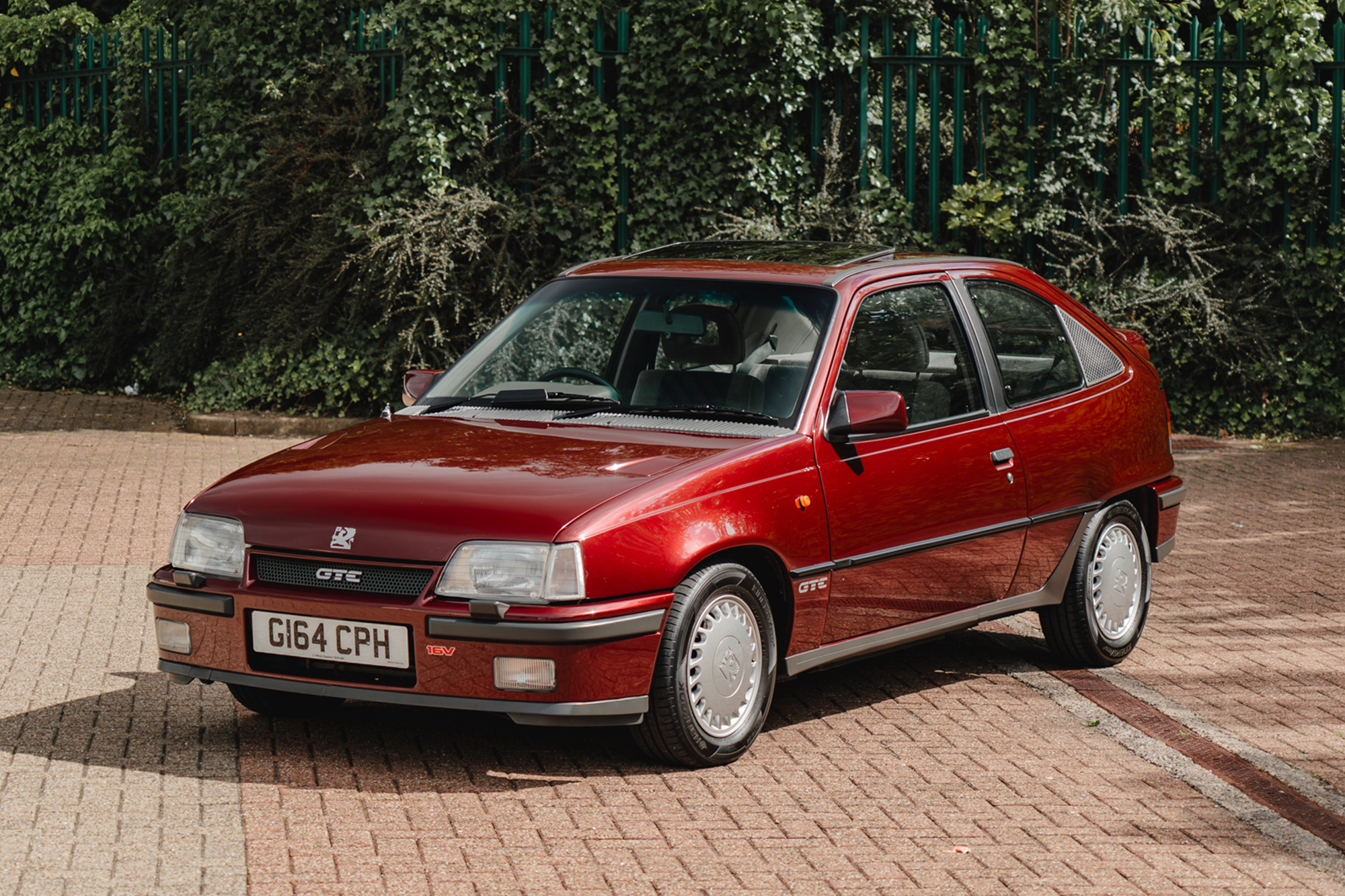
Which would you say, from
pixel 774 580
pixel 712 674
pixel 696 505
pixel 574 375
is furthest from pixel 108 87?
pixel 712 674

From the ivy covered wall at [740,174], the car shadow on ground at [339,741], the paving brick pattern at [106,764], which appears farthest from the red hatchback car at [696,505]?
the ivy covered wall at [740,174]

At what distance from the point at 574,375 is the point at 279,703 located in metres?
1.58

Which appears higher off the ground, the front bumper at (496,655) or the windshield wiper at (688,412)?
the windshield wiper at (688,412)

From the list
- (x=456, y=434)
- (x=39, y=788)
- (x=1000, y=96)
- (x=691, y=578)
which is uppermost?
(x=1000, y=96)

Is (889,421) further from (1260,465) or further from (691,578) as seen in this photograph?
(1260,465)

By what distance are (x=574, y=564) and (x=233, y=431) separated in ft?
30.0

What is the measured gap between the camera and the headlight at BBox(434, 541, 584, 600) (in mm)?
4672

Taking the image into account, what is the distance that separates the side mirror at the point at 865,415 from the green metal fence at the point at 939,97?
8158 millimetres

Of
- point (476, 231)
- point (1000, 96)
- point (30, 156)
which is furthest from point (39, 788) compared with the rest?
point (30, 156)

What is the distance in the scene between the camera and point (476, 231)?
42.1 feet

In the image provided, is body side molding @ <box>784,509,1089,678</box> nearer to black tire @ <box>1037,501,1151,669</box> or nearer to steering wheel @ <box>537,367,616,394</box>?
black tire @ <box>1037,501,1151,669</box>

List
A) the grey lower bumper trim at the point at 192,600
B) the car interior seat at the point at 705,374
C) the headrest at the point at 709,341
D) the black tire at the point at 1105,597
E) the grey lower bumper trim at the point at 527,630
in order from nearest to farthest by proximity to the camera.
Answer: the grey lower bumper trim at the point at 527,630
the grey lower bumper trim at the point at 192,600
the car interior seat at the point at 705,374
the headrest at the point at 709,341
the black tire at the point at 1105,597

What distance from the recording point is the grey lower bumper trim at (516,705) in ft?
15.5

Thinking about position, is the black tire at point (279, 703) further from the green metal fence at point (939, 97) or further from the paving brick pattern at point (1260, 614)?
the green metal fence at point (939, 97)
